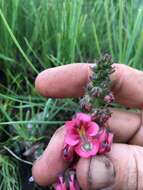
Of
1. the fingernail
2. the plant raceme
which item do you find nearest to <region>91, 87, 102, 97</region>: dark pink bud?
the plant raceme

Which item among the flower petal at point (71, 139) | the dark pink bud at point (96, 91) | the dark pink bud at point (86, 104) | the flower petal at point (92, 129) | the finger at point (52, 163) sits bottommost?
the finger at point (52, 163)

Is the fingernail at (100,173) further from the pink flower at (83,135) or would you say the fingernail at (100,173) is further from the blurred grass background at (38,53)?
the blurred grass background at (38,53)

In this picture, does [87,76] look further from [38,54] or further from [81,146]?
[38,54]

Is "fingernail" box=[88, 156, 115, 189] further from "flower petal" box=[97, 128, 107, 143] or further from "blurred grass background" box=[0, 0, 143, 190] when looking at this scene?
"blurred grass background" box=[0, 0, 143, 190]

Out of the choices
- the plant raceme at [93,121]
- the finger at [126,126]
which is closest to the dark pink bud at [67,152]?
the plant raceme at [93,121]

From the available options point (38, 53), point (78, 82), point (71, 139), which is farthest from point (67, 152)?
point (38, 53)

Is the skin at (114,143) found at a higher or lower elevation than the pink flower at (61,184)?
higher

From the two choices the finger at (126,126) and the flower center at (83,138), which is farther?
the finger at (126,126)
